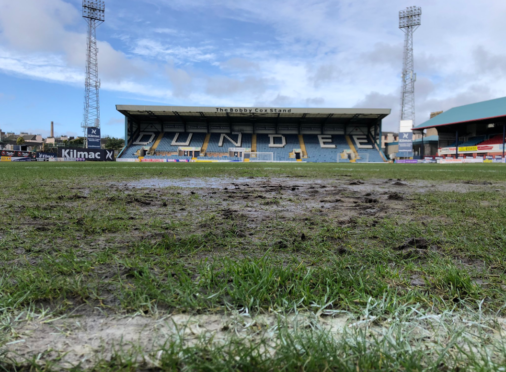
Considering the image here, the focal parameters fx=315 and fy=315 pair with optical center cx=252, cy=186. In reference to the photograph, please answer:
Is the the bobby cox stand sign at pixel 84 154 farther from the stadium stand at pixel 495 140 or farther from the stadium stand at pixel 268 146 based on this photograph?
the stadium stand at pixel 495 140

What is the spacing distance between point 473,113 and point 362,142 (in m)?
12.3

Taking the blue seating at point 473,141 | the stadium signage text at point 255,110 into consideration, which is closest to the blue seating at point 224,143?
the stadium signage text at point 255,110

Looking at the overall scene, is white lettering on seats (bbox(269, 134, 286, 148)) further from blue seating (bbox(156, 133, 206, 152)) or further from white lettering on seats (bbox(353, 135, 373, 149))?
white lettering on seats (bbox(353, 135, 373, 149))

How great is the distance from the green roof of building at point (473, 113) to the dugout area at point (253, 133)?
738 cm

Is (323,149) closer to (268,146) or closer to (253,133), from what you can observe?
(268,146)

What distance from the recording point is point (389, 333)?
0.79m

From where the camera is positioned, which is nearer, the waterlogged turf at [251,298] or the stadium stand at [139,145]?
the waterlogged turf at [251,298]

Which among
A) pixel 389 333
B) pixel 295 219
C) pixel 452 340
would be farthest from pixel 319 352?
pixel 295 219

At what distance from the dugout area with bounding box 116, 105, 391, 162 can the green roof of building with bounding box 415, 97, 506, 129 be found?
7376 mm

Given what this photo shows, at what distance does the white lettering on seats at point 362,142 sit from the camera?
125 ft

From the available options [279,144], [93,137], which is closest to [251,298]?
[279,144]

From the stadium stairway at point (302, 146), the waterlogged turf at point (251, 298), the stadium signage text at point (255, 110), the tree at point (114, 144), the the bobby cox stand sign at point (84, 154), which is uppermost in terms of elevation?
the stadium signage text at point (255, 110)

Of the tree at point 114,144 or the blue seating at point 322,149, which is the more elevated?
the tree at point 114,144

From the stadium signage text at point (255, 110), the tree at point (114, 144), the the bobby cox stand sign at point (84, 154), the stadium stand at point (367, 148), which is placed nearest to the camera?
the the bobby cox stand sign at point (84, 154)
